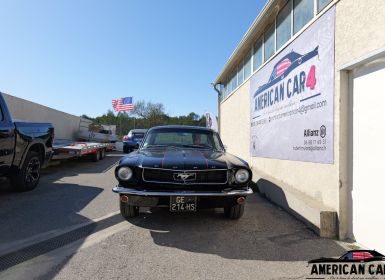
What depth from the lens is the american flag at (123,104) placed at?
35.1m

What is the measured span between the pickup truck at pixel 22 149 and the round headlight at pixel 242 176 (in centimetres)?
462

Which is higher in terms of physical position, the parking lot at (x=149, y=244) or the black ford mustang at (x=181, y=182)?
the black ford mustang at (x=181, y=182)

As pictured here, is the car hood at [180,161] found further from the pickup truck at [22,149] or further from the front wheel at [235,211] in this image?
the pickup truck at [22,149]

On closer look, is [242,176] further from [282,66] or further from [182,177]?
[282,66]

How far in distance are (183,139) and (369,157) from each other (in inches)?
132

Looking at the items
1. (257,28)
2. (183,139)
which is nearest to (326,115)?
(183,139)

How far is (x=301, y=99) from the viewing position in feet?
20.1

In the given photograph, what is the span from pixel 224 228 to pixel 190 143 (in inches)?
77.4

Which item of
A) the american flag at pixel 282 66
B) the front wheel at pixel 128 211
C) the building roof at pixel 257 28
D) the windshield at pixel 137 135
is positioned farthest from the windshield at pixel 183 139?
the windshield at pixel 137 135

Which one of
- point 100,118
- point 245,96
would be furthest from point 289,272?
point 100,118

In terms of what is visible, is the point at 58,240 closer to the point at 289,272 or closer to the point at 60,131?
the point at 289,272

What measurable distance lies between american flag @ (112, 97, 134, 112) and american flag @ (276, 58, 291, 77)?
94.4ft

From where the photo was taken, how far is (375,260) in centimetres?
376

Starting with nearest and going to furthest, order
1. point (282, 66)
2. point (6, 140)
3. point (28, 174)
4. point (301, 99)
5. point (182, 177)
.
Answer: point (182, 177) → point (301, 99) → point (6, 140) → point (282, 66) → point (28, 174)
